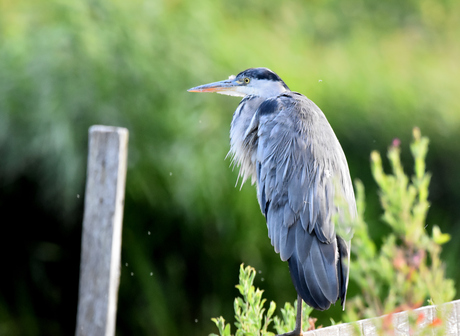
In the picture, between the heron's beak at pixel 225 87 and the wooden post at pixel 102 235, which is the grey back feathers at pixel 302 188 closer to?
the heron's beak at pixel 225 87

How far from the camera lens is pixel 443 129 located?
3998 millimetres

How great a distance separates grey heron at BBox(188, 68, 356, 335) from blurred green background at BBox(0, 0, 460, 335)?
0.98 metres

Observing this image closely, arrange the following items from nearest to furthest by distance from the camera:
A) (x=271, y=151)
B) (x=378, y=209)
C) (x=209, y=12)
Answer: (x=271, y=151)
(x=378, y=209)
(x=209, y=12)

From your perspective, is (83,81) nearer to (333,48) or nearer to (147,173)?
(147,173)

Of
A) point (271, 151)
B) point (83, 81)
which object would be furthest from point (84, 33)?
point (271, 151)

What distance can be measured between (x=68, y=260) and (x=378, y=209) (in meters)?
1.82

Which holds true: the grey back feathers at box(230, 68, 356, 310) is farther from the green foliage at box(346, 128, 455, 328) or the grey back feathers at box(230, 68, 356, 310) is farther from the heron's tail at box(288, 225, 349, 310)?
the green foliage at box(346, 128, 455, 328)

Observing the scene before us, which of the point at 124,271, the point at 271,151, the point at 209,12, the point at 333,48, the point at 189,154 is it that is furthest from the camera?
the point at 333,48

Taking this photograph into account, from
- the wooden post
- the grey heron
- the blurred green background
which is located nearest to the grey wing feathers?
the grey heron

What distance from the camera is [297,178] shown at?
1821 millimetres

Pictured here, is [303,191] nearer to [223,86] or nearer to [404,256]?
[223,86]

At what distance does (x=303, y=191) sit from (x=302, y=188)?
0.04 ft

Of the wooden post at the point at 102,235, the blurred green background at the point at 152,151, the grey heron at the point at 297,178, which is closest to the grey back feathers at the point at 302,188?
the grey heron at the point at 297,178

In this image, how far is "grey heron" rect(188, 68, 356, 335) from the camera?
1.64 meters
